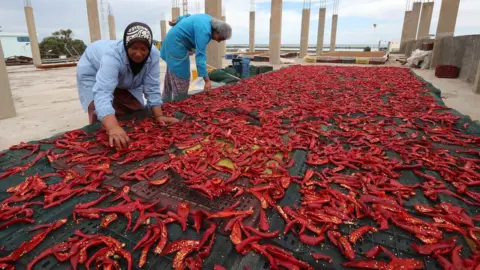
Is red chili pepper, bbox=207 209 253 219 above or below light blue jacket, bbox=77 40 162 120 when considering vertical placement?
below

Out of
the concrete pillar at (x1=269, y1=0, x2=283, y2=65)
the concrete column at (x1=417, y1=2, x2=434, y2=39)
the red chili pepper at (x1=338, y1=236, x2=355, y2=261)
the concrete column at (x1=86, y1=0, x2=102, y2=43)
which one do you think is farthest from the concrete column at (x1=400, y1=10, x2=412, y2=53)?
the red chili pepper at (x1=338, y1=236, x2=355, y2=261)

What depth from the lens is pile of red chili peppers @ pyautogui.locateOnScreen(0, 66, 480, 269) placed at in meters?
1.68

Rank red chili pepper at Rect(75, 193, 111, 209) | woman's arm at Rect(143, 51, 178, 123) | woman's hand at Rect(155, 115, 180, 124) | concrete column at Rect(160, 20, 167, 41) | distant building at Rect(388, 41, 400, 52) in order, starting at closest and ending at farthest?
red chili pepper at Rect(75, 193, 111, 209), woman's arm at Rect(143, 51, 178, 123), woman's hand at Rect(155, 115, 180, 124), distant building at Rect(388, 41, 400, 52), concrete column at Rect(160, 20, 167, 41)

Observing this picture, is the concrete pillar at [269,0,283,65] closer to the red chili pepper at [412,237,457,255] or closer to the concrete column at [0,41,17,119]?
the concrete column at [0,41,17,119]

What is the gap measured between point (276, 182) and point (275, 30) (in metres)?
18.1

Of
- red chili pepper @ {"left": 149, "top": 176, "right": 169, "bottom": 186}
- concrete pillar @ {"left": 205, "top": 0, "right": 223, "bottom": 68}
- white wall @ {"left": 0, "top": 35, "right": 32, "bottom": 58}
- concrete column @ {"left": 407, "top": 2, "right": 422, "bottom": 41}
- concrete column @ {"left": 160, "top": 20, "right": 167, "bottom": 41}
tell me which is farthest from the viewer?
concrete column @ {"left": 160, "top": 20, "right": 167, "bottom": 41}

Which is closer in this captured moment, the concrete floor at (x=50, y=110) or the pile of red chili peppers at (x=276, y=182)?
the pile of red chili peppers at (x=276, y=182)

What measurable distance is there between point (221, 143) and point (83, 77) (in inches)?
80.9

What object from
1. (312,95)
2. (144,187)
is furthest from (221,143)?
(312,95)

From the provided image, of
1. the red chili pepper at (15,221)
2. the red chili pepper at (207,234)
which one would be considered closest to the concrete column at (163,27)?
the red chili pepper at (15,221)

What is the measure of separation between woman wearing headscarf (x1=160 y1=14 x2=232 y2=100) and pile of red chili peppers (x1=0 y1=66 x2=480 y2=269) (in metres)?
1.31

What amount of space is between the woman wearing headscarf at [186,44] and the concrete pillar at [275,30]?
46.1ft

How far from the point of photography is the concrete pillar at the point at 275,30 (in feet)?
59.8

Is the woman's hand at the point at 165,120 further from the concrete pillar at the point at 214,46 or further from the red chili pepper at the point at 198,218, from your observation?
the concrete pillar at the point at 214,46
